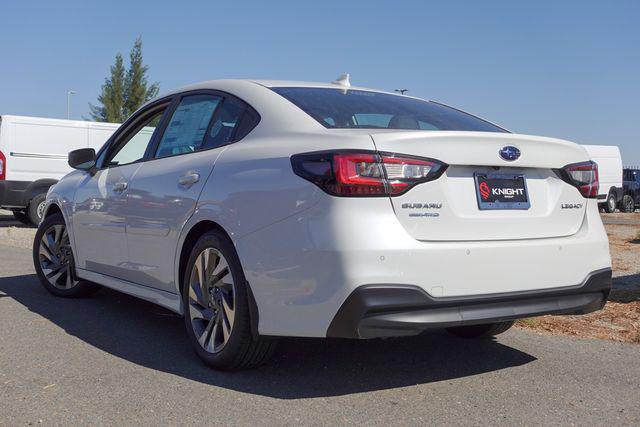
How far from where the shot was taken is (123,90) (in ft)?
144

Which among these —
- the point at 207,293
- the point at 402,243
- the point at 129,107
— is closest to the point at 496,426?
the point at 402,243

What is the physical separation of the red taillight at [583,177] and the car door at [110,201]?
2.70 m

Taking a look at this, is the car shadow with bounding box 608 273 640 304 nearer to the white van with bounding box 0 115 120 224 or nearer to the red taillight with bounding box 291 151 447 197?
the red taillight with bounding box 291 151 447 197

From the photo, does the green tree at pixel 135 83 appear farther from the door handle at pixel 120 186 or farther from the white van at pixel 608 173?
the door handle at pixel 120 186

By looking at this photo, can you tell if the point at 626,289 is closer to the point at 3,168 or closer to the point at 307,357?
the point at 307,357

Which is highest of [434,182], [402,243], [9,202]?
[434,182]

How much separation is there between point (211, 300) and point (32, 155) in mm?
12181

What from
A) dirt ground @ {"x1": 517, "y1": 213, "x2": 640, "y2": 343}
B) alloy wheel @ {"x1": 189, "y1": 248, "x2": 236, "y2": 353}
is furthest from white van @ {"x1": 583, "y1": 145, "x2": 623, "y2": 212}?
alloy wheel @ {"x1": 189, "y1": 248, "x2": 236, "y2": 353}

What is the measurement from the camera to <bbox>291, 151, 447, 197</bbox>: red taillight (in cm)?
317

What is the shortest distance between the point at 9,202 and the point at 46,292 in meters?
8.97

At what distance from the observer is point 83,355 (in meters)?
4.23

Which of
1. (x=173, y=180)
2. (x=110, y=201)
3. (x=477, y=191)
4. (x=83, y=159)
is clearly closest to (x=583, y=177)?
(x=477, y=191)

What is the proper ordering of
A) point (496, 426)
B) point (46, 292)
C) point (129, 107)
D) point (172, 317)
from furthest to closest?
point (129, 107) < point (46, 292) < point (172, 317) < point (496, 426)

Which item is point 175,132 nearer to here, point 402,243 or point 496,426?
point 402,243
